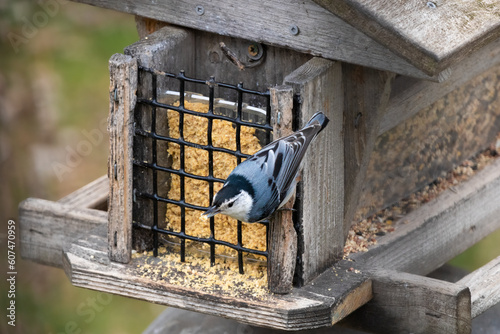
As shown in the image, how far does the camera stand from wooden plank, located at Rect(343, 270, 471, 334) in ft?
9.83

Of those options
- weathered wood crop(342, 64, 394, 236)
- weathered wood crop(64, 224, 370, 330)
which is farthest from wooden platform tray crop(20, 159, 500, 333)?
weathered wood crop(342, 64, 394, 236)

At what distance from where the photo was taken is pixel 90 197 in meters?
3.83

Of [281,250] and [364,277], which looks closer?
[281,250]

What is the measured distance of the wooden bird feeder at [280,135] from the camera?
275 centimetres

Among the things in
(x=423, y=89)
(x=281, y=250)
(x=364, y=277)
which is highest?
(x=423, y=89)

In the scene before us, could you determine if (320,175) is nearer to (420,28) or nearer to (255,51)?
(255,51)

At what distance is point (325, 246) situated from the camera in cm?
308

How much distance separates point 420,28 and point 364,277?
0.93 meters

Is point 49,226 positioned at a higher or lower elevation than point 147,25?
lower

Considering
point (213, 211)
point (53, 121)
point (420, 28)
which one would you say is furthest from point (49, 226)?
point (420, 28)

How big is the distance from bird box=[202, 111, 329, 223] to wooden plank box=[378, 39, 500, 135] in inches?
25.9

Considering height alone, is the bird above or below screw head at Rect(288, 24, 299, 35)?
below

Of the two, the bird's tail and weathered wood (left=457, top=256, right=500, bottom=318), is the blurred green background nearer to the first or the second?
the bird's tail

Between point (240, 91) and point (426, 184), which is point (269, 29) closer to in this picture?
point (240, 91)
